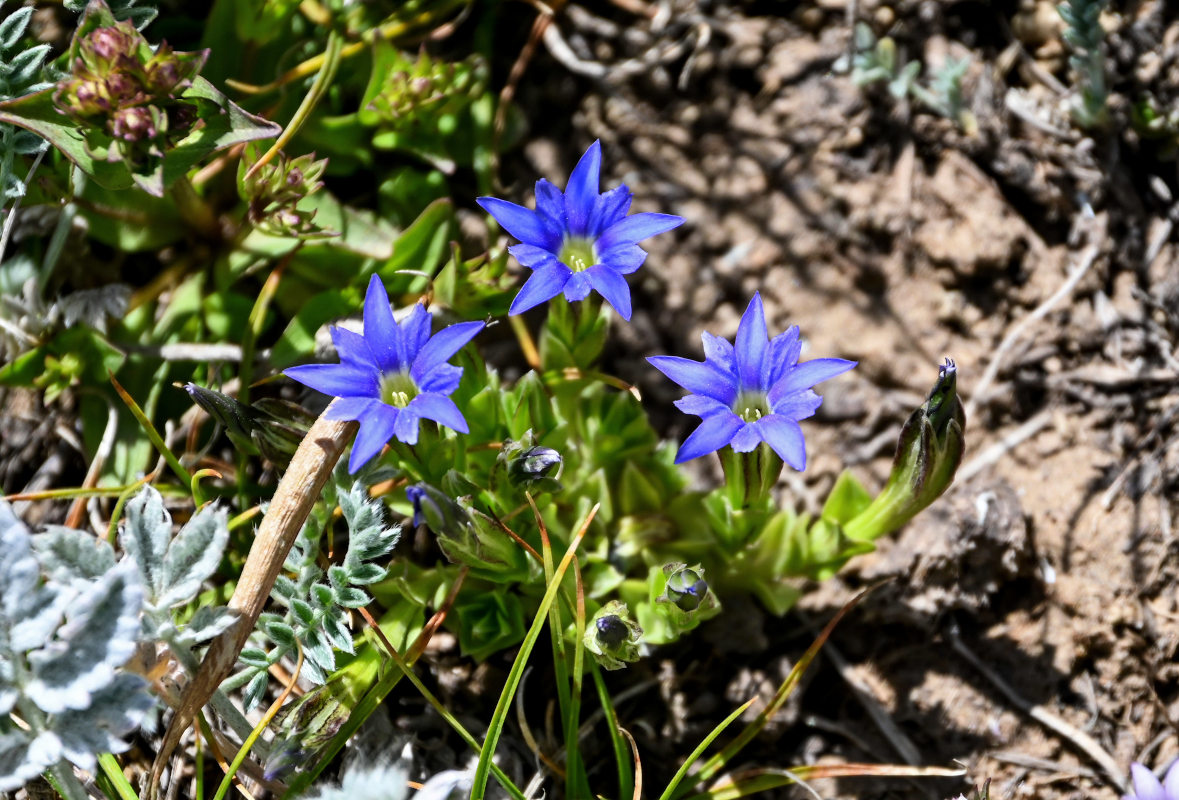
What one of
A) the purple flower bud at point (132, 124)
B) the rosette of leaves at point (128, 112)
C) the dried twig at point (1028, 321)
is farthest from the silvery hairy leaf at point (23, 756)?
the dried twig at point (1028, 321)

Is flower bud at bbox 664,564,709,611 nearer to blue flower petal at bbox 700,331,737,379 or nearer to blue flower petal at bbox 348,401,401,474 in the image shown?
blue flower petal at bbox 700,331,737,379

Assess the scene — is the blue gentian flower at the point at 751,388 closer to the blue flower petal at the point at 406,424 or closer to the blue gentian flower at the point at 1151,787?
the blue flower petal at the point at 406,424

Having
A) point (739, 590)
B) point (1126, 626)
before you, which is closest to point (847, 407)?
point (739, 590)

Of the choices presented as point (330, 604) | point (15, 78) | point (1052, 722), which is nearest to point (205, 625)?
point (330, 604)

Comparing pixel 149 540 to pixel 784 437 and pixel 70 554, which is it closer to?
pixel 70 554

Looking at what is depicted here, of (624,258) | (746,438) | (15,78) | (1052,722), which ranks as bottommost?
(1052,722)

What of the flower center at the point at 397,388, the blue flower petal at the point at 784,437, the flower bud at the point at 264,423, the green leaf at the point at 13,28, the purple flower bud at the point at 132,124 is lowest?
the flower bud at the point at 264,423
